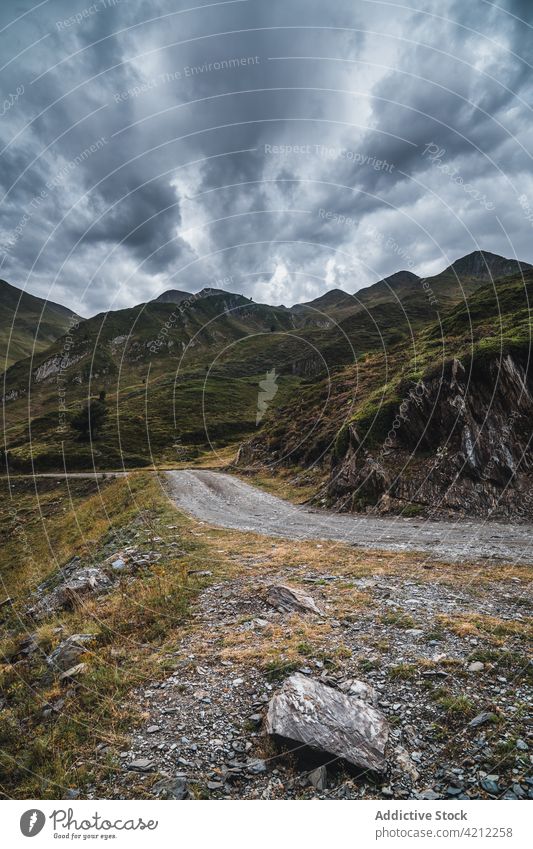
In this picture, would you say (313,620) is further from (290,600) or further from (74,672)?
(74,672)

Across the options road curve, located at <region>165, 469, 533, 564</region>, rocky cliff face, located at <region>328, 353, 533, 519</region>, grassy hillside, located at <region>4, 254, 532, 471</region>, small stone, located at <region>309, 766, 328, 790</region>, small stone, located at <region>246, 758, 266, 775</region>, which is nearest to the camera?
small stone, located at <region>309, 766, 328, 790</region>

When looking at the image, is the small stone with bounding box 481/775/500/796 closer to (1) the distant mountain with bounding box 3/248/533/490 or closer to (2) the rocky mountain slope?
(2) the rocky mountain slope

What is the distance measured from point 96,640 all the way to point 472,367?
2438 centimetres

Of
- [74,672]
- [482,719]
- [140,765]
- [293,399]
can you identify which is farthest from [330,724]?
[293,399]

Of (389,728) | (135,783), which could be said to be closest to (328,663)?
(389,728)

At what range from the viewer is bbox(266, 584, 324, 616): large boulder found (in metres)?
8.84

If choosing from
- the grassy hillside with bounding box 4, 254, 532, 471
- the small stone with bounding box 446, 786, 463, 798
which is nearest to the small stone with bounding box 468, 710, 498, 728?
the small stone with bounding box 446, 786, 463, 798

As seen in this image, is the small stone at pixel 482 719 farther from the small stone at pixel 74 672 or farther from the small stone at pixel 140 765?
the small stone at pixel 74 672

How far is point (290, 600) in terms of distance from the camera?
9.18 meters

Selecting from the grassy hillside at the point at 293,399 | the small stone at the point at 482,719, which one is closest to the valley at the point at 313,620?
the small stone at the point at 482,719

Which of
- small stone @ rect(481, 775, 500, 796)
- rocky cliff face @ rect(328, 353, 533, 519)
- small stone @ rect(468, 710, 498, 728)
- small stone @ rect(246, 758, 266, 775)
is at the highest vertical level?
rocky cliff face @ rect(328, 353, 533, 519)

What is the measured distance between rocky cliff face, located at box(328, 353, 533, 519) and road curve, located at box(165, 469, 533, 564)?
199 cm

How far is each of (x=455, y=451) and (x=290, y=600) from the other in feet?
54.6

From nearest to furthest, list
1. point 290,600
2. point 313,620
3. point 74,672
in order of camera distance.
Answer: point 74,672 < point 313,620 < point 290,600
